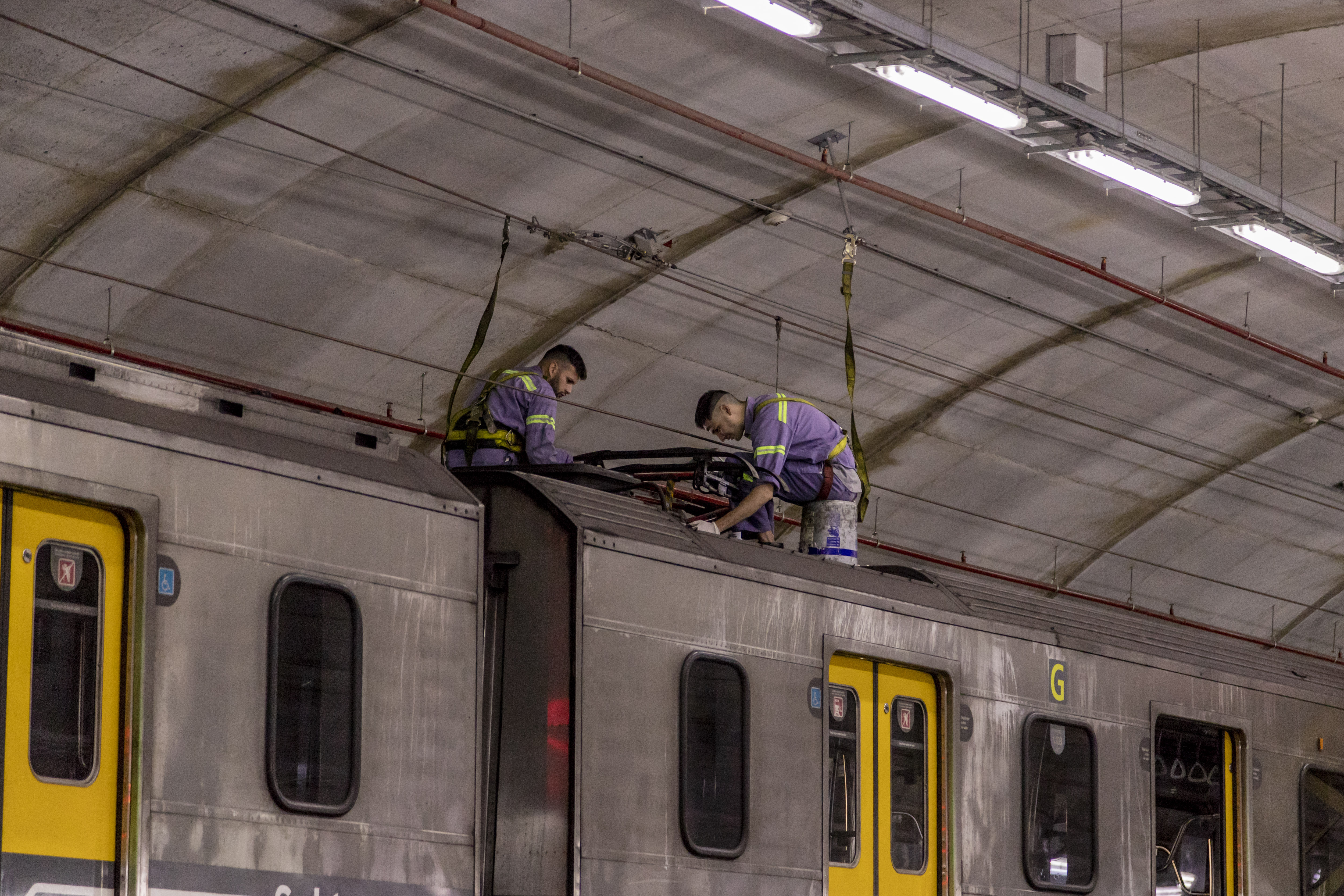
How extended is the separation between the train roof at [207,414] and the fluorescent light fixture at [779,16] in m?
5.77

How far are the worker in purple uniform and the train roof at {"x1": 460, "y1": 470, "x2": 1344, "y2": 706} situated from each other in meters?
0.54

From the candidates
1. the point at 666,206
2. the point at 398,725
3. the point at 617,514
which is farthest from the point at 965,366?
the point at 398,725

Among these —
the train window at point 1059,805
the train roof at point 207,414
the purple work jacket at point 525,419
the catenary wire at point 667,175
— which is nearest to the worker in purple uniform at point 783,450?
the purple work jacket at point 525,419

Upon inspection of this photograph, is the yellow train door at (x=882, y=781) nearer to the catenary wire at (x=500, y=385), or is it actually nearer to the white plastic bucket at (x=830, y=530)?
the white plastic bucket at (x=830, y=530)

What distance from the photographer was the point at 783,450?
33.7ft

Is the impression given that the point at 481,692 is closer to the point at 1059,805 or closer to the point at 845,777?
the point at 845,777

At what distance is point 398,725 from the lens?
7164 mm

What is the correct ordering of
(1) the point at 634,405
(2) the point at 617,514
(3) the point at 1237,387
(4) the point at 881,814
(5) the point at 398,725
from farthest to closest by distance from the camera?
(3) the point at 1237,387 → (1) the point at 634,405 → (4) the point at 881,814 → (2) the point at 617,514 → (5) the point at 398,725

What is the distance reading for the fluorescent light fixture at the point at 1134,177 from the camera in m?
15.6

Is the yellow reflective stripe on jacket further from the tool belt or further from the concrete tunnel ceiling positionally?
the concrete tunnel ceiling

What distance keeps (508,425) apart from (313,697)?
379 cm

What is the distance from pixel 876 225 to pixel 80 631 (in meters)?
14.9

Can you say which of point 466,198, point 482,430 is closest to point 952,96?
point 466,198

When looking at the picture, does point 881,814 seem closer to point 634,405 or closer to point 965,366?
point 634,405
